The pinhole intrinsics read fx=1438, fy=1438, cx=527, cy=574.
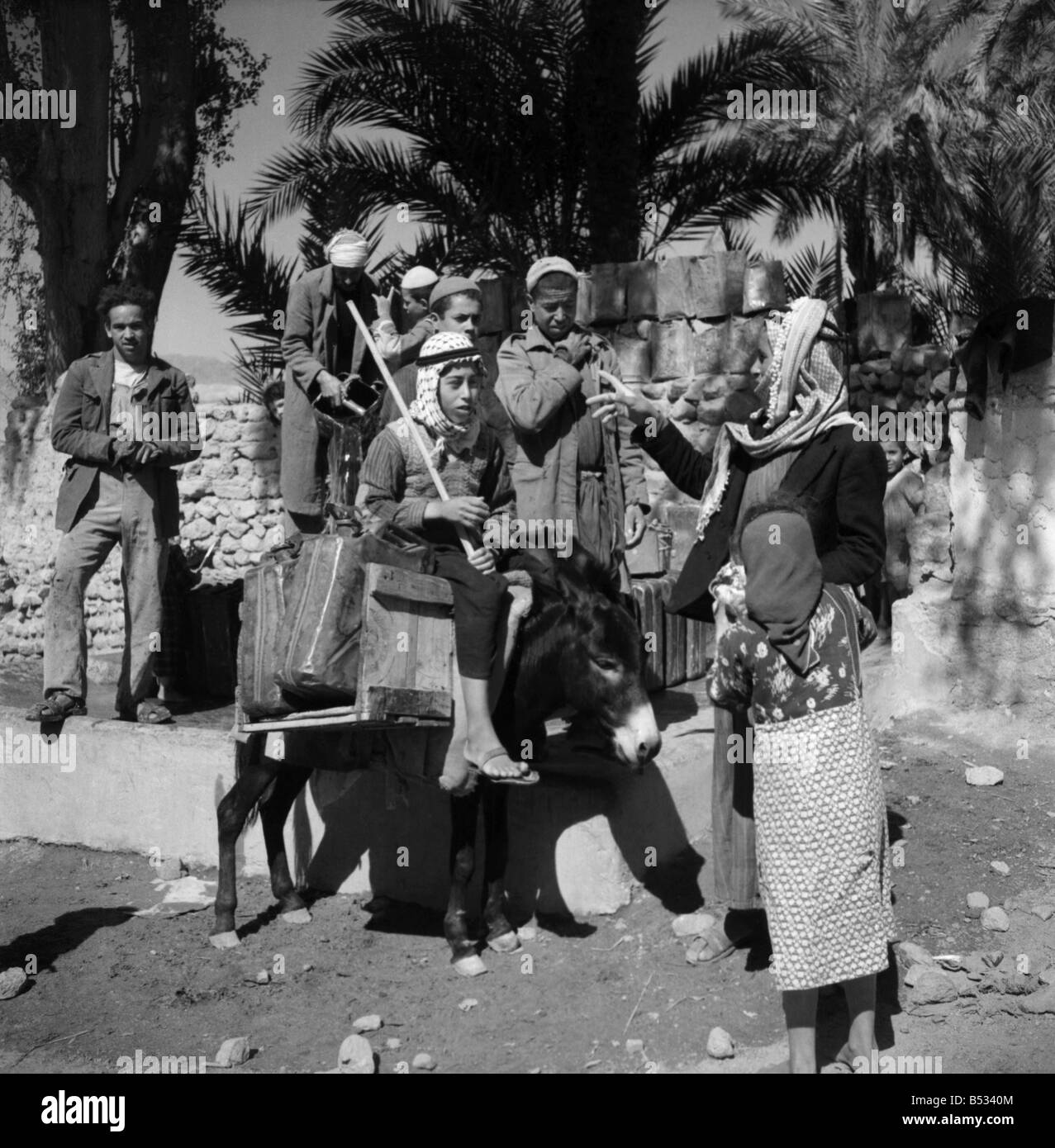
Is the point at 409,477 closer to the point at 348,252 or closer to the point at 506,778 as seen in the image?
the point at 506,778

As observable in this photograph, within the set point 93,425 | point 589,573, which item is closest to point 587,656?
point 589,573

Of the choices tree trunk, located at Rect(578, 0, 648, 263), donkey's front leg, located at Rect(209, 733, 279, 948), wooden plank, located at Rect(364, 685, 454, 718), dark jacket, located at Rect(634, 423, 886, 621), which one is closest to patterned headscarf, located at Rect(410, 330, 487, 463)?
wooden plank, located at Rect(364, 685, 454, 718)

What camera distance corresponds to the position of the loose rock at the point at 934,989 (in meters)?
4.79

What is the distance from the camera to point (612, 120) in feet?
42.2

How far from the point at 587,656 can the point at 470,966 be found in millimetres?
1264

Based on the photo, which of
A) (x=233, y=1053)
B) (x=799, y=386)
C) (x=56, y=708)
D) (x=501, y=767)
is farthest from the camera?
(x=56, y=708)

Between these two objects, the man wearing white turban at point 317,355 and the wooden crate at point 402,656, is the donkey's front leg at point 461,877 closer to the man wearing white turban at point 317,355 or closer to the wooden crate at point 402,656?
the wooden crate at point 402,656

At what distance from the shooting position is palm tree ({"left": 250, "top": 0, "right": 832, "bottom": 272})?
14.1 metres

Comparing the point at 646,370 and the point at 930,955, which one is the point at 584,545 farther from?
the point at 646,370

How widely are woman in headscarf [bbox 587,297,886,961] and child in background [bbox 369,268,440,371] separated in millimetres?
1823

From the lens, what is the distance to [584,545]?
20.0ft

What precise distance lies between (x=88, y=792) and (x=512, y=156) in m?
9.21

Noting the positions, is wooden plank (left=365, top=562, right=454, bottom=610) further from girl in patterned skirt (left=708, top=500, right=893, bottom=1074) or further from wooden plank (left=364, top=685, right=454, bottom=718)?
girl in patterned skirt (left=708, top=500, right=893, bottom=1074)

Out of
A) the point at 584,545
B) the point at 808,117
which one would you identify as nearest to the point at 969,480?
the point at 584,545
